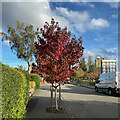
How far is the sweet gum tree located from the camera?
22.8ft

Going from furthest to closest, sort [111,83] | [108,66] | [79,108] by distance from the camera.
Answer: [108,66]
[111,83]
[79,108]

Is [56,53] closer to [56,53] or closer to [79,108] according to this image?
[56,53]

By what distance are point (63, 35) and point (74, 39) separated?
0.62m

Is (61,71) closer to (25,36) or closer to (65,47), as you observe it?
(65,47)

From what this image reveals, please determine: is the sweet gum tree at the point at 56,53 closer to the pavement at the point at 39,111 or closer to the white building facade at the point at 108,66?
the pavement at the point at 39,111

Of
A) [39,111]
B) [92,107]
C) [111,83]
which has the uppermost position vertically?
[111,83]

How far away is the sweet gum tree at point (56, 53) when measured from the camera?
696 cm

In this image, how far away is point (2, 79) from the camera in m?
3.56

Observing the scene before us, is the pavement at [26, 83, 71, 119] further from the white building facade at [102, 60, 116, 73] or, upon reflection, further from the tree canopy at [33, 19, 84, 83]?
the white building facade at [102, 60, 116, 73]

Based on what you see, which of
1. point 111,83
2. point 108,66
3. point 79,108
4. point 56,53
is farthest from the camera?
point 108,66

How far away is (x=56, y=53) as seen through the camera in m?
6.89

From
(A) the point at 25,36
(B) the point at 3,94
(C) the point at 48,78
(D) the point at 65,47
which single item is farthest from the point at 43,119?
(A) the point at 25,36

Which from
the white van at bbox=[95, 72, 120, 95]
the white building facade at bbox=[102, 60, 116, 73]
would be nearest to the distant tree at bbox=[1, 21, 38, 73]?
the white van at bbox=[95, 72, 120, 95]

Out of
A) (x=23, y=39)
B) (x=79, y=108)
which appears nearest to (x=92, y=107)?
(x=79, y=108)
